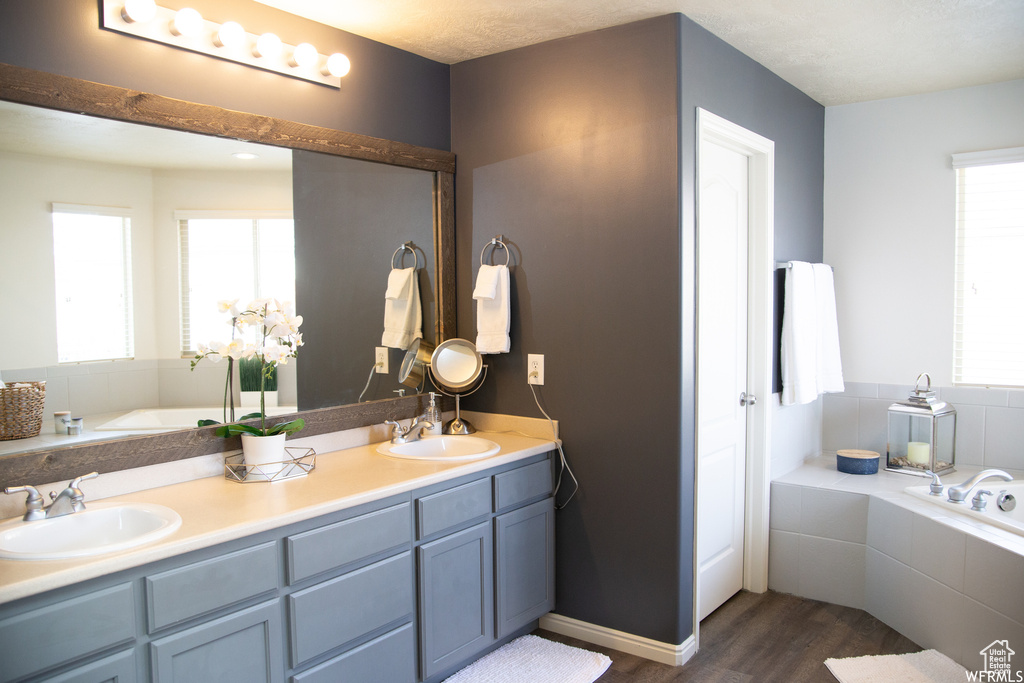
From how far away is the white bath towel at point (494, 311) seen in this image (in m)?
3.04

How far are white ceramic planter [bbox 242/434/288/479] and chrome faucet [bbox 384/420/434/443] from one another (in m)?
0.61

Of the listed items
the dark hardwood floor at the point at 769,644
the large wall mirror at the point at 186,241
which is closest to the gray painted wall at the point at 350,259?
the large wall mirror at the point at 186,241

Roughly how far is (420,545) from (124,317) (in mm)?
1174

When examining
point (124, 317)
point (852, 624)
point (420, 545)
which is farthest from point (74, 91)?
point (852, 624)

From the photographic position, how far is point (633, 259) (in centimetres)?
278

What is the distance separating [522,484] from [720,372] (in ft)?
3.42

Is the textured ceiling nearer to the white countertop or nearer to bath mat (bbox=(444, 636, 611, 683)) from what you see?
the white countertop

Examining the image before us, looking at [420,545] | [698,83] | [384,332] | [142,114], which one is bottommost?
[420,545]

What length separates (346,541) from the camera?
2.14 m

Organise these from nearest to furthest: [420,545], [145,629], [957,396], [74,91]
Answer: [145,629] < [74,91] < [420,545] < [957,396]

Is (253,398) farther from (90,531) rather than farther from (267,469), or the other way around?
(90,531)

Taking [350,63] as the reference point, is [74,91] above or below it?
below

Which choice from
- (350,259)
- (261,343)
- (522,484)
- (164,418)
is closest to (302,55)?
(350,259)

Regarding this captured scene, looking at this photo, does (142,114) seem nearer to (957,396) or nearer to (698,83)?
(698,83)
